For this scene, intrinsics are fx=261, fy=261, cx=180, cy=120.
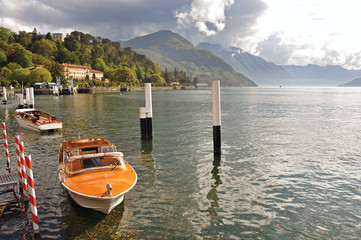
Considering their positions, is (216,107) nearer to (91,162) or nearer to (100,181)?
(91,162)

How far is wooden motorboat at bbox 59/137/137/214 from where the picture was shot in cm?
1090

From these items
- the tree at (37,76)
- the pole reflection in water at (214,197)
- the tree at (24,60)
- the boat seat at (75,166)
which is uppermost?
the tree at (24,60)

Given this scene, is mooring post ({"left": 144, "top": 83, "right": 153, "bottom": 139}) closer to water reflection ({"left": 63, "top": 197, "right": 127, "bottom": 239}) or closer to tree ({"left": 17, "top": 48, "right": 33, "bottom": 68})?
water reflection ({"left": 63, "top": 197, "right": 127, "bottom": 239})

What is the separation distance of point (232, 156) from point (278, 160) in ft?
11.8

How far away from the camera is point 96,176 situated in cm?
1218

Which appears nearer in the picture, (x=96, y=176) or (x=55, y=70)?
(x=96, y=176)

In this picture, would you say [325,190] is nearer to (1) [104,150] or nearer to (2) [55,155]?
(1) [104,150]

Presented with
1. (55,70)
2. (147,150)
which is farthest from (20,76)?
(147,150)

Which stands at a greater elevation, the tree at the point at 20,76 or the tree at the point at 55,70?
the tree at the point at 55,70

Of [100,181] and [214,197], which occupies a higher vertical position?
[100,181]

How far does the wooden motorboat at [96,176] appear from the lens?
1090cm

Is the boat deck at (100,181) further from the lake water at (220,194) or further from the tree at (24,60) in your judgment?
the tree at (24,60)

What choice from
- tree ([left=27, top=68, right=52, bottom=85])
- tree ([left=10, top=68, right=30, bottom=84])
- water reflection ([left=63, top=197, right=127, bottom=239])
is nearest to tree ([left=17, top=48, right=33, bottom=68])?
tree ([left=10, top=68, right=30, bottom=84])

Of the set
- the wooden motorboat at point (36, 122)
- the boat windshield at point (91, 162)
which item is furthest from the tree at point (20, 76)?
the boat windshield at point (91, 162)
